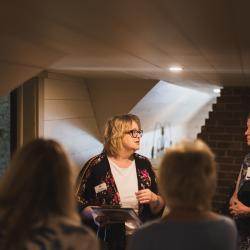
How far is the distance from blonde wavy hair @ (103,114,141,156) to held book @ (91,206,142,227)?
12.8 inches

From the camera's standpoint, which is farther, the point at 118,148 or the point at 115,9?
the point at 118,148

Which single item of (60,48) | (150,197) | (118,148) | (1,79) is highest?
(60,48)

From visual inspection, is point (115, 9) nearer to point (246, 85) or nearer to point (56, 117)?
point (56, 117)

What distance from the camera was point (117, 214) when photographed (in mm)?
1972

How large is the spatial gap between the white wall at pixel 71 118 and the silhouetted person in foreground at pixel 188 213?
7.31 feet

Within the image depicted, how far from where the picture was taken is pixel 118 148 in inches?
87.7

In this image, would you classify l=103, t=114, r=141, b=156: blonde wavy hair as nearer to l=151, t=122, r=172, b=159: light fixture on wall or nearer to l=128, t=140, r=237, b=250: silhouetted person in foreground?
l=128, t=140, r=237, b=250: silhouetted person in foreground

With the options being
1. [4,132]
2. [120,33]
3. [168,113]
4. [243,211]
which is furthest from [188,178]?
[168,113]

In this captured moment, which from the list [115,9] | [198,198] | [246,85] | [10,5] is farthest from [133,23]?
[246,85]

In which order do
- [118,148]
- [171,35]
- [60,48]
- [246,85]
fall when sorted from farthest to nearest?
[246,85] < [118,148] < [60,48] < [171,35]

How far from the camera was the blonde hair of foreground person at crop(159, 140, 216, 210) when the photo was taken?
1170mm

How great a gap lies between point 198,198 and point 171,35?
0.72 metres

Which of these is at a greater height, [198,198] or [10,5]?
[10,5]

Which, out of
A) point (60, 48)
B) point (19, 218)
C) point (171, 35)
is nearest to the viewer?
point (19, 218)
